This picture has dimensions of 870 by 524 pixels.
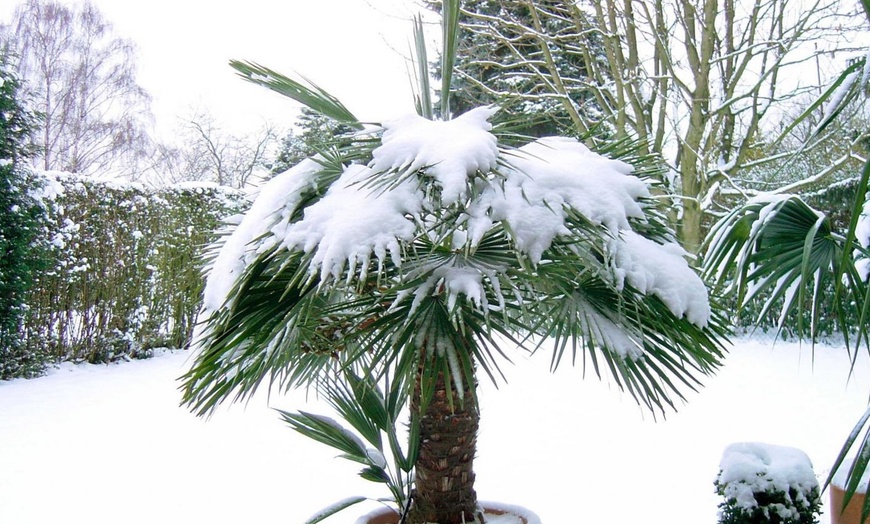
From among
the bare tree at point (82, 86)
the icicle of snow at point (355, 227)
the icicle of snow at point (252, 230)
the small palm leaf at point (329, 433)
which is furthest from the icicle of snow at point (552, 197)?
the bare tree at point (82, 86)

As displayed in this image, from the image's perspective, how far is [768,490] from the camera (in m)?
2.21

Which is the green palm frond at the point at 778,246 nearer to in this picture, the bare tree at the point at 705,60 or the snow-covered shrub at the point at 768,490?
the snow-covered shrub at the point at 768,490

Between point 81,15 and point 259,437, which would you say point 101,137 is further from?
point 259,437

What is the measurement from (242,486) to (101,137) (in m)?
16.7

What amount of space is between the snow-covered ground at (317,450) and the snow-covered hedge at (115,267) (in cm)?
43

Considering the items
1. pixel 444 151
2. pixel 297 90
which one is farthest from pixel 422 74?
pixel 444 151

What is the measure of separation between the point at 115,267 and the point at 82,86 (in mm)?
13116

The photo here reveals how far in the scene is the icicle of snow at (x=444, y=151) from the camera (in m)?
1.28

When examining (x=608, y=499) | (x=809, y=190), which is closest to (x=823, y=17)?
(x=809, y=190)

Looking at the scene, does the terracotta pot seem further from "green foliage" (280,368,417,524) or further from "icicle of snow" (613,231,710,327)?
"green foliage" (280,368,417,524)

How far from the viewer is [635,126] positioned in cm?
820

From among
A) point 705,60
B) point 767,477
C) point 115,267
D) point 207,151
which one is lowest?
point 767,477

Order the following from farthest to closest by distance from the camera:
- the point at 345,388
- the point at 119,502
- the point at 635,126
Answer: the point at 635,126, the point at 119,502, the point at 345,388

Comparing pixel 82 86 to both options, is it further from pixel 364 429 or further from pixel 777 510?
pixel 777 510
